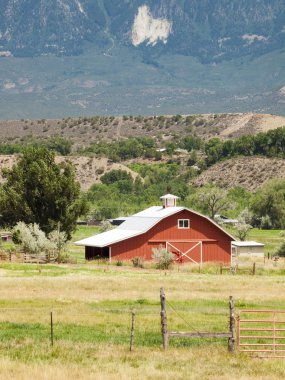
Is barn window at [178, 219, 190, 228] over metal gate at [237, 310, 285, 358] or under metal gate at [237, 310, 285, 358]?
over

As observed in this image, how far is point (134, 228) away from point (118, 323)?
46588 millimetres

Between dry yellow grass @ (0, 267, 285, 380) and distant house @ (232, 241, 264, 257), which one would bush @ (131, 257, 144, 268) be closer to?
dry yellow grass @ (0, 267, 285, 380)

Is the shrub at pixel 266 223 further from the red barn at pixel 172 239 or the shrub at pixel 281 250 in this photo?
the red barn at pixel 172 239

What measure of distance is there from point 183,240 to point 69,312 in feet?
141

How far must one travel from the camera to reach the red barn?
7994 cm

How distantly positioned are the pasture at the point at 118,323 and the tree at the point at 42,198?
21892 mm

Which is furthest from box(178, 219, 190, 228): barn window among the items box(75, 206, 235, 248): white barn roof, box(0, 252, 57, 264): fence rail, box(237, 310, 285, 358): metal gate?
box(237, 310, 285, 358): metal gate

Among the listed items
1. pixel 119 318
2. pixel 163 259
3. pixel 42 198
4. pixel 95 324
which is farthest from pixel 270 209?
pixel 95 324

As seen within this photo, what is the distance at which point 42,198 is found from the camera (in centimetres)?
8281

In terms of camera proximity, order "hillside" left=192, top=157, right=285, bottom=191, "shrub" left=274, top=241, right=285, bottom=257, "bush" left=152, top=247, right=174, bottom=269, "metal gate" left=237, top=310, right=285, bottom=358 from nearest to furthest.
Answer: "metal gate" left=237, top=310, right=285, bottom=358 → "bush" left=152, top=247, right=174, bottom=269 → "shrub" left=274, top=241, right=285, bottom=257 → "hillside" left=192, top=157, right=285, bottom=191

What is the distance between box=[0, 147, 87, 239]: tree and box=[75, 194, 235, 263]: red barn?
2.99 meters

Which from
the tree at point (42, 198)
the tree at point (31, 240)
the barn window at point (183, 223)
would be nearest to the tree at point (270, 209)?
the barn window at point (183, 223)

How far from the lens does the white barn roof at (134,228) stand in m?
79.4

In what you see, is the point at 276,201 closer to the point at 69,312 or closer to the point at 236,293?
the point at 236,293
